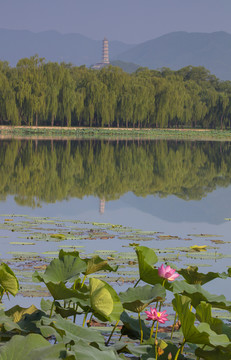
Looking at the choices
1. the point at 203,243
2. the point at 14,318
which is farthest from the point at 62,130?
the point at 14,318

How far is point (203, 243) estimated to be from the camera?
717cm

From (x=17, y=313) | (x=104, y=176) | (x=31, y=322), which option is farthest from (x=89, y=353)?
(x=104, y=176)

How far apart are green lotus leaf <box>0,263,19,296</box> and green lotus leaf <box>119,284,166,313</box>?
57 centimetres

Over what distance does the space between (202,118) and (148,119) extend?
11775 mm

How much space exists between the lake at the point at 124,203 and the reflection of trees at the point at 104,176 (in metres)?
0.02

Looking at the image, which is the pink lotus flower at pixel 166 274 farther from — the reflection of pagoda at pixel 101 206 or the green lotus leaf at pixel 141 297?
the reflection of pagoda at pixel 101 206

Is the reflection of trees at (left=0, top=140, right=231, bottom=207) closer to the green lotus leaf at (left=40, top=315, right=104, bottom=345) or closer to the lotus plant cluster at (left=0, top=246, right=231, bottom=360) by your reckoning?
the lotus plant cluster at (left=0, top=246, right=231, bottom=360)

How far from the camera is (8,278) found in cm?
304

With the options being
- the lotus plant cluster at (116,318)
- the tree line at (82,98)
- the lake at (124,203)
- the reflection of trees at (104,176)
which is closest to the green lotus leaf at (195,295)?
the lotus plant cluster at (116,318)

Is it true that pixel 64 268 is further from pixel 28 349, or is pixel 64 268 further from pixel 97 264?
pixel 28 349

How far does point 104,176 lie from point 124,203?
4.19 m

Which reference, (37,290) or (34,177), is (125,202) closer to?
(34,177)

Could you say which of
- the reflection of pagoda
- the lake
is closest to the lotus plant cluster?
the lake

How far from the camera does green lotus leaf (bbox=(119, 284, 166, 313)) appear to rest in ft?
9.53
